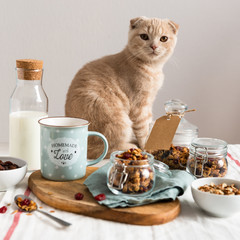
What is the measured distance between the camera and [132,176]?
0.81 metres

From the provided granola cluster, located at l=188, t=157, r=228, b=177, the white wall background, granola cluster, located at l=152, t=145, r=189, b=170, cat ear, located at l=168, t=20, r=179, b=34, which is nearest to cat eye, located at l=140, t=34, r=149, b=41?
cat ear, located at l=168, t=20, r=179, b=34

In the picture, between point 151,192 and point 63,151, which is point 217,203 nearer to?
point 151,192

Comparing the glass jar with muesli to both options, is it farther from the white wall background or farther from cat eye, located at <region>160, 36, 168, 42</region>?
the white wall background

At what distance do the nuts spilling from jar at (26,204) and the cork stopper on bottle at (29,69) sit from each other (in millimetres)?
369

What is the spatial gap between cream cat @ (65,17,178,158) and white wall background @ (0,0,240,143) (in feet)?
2.74

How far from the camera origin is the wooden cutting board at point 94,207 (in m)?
0.75

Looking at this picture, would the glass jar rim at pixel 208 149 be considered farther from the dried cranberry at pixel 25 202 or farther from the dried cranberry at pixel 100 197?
the dried cranberry at pixel 25 202

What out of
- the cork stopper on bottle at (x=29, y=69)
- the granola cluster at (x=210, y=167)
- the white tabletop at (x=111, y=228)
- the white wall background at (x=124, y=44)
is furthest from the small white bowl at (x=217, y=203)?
the white wall background at (x=124, y=44)

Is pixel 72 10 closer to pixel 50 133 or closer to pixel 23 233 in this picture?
pixel 50 133

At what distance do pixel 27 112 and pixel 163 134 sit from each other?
42cm

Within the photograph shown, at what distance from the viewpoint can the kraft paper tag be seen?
106cm

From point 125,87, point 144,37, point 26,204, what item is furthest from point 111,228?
point 144,37

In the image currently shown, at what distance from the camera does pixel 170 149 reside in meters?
1.12

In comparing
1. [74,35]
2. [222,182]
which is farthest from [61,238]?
[74,35]
